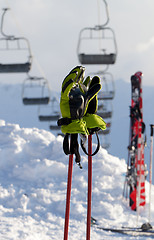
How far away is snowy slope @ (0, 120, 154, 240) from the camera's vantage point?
7.38m

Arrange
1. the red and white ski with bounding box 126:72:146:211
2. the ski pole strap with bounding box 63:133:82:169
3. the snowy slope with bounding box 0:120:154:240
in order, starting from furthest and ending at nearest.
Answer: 1. the red and white ski with bounding box 126:72:146:211
2. the snowy slope with bounding box 0:120:154:240
3. the ski pole strap with bounding box 63:133:82:169

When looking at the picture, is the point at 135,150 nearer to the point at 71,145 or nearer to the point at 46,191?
the point at 46,191

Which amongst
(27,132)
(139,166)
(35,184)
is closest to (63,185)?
(35,184)

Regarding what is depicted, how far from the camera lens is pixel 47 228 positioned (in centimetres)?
736

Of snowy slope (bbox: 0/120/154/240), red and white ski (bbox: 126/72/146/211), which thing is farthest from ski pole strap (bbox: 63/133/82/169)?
red and white ski (bbox: 126/72/146/211)

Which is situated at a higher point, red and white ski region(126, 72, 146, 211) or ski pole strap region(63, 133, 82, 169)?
red and white ski region(126, 72, 146, 211)

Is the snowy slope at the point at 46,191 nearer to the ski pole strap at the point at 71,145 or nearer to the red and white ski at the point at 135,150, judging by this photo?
the red and white ski at the point at 135,150

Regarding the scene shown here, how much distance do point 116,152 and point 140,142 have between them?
263 ft

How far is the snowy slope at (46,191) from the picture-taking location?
7.38 m

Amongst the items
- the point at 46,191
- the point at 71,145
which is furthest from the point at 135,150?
the point at 71,145

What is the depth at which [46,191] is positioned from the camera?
366 inches

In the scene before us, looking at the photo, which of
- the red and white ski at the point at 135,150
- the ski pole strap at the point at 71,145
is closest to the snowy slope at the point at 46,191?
the red and white ski at the point at 135,150

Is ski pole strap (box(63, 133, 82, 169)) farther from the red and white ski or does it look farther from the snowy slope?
the red and white ski

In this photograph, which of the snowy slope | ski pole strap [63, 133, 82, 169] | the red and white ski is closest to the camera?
ski pole strap [63, 133, 82, 169]
